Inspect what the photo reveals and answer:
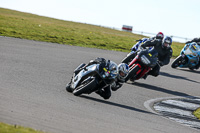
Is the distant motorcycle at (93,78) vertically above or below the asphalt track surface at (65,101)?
above

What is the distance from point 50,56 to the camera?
692 inches

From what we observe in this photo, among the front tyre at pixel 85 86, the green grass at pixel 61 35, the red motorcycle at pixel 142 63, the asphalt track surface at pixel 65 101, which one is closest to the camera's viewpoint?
the asphalt track surface at pixel 65 101

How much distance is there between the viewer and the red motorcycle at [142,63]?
534 inches

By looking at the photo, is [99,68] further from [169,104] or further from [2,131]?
[2,131]

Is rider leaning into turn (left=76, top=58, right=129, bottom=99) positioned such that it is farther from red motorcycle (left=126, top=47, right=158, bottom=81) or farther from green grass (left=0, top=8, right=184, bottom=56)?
green grass (left=0, top=8, right=184, bottom=56)

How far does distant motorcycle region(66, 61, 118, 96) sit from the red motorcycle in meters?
3.90

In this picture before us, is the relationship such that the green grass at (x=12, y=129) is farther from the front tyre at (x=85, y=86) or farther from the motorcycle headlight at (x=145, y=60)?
the motorcycle headlight at (x=145, y=60)

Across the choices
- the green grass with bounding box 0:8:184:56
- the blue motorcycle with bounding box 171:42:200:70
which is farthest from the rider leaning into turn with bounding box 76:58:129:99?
the green grass with bounding box 0:8:184:56

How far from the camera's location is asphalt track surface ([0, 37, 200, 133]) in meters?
6.55

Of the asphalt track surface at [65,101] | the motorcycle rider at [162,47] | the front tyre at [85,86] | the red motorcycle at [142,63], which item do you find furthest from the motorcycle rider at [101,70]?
the motorcycle rider at [162,47]

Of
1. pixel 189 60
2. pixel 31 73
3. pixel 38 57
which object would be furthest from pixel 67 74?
pixel 189 60

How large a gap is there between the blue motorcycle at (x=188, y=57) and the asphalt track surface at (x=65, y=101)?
370cm

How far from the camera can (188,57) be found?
20125mm

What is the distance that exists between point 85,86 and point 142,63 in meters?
4.84
